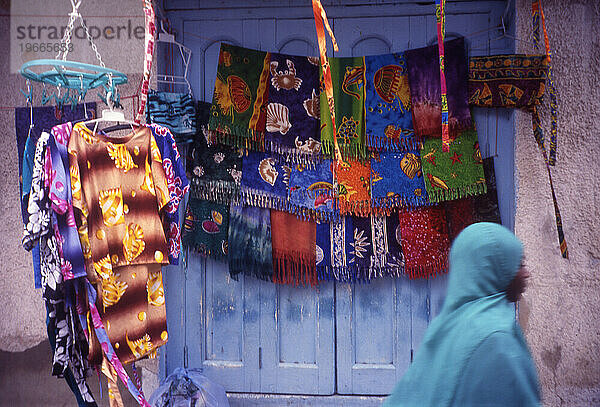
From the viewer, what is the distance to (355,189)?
3160mm

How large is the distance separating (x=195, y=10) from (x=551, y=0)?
7.21 ft

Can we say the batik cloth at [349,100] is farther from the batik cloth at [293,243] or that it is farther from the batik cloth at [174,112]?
the batik cloth at [174,112]

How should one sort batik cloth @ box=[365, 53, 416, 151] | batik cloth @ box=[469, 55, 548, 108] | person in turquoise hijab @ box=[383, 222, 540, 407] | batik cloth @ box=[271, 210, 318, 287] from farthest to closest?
batik cloth @ box=[271, 210, 318, 287] → batik cloth @ box=[365, 53, 416, 151] → batik cloth @ box=[469, 55, 548, 108] → person in turquoise hijab @ box=[383, 222, 540, 407]

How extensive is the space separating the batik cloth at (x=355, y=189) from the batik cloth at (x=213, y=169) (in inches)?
25.2

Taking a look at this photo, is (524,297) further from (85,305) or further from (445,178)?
(85,305)

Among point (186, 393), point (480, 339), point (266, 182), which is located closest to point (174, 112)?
point (266, 182)

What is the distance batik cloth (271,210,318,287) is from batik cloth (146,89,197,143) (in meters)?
0.73

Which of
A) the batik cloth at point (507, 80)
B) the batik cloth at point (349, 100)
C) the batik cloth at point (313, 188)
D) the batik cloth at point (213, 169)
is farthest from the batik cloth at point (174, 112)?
the batik cloth at point (507, 80)

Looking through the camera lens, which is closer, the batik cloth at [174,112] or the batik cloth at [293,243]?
the batik cloth at [174,112]

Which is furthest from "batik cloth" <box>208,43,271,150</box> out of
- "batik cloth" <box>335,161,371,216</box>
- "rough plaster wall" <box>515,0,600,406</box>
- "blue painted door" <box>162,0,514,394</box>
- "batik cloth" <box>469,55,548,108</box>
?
"rough plaster wall" <box>515,0,600,406</box>

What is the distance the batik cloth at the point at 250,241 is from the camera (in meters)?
3.21

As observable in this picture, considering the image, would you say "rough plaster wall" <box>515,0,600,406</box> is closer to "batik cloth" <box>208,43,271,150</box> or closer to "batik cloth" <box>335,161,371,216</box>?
"batik cloth" <box>335,161,371,216</box>

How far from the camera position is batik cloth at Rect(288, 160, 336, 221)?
3176 millimetres

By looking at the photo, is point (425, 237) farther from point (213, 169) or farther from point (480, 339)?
point (480, 339)
